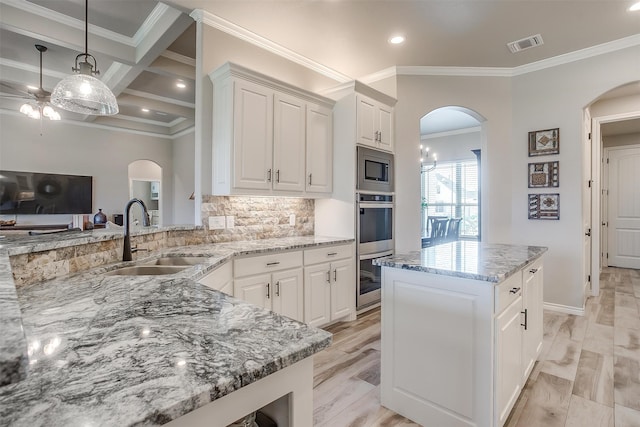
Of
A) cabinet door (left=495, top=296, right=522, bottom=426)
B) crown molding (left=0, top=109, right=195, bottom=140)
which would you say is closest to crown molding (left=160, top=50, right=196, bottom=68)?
crown molding (left=0, top=109, right=195, bottom=140)

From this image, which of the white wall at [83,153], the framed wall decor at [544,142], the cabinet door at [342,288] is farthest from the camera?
the white wall at [83,153]

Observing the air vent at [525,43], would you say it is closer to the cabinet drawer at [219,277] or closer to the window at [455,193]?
the cabinet drawer at [219,277]

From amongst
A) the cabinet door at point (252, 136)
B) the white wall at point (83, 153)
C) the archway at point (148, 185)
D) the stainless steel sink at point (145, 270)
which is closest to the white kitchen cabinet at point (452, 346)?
the stainless steel sink at point (145, 270)

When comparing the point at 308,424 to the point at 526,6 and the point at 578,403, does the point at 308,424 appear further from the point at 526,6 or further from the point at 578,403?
the point at 526,6

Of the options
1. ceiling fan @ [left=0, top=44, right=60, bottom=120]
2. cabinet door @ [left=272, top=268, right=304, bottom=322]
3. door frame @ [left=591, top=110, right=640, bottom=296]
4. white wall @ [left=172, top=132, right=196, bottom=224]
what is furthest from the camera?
white wall @ [left=172, top=132, right=196, bottom=224]

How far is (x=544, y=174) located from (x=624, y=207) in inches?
159

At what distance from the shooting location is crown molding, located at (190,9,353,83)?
2.90 meters

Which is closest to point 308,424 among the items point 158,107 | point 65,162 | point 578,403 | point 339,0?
point 578,403

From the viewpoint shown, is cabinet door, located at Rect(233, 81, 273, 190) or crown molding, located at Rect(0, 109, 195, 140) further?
crown molding, located at Rect(0, 109, 195, 140)

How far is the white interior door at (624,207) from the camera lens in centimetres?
614

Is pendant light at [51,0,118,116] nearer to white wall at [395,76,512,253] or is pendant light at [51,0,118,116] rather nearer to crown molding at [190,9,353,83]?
crown molding at [190,9,353,83]

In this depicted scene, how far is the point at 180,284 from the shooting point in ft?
4.61

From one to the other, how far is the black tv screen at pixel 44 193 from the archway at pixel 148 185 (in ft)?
4.13

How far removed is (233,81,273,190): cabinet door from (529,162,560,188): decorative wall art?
10.5 feet
